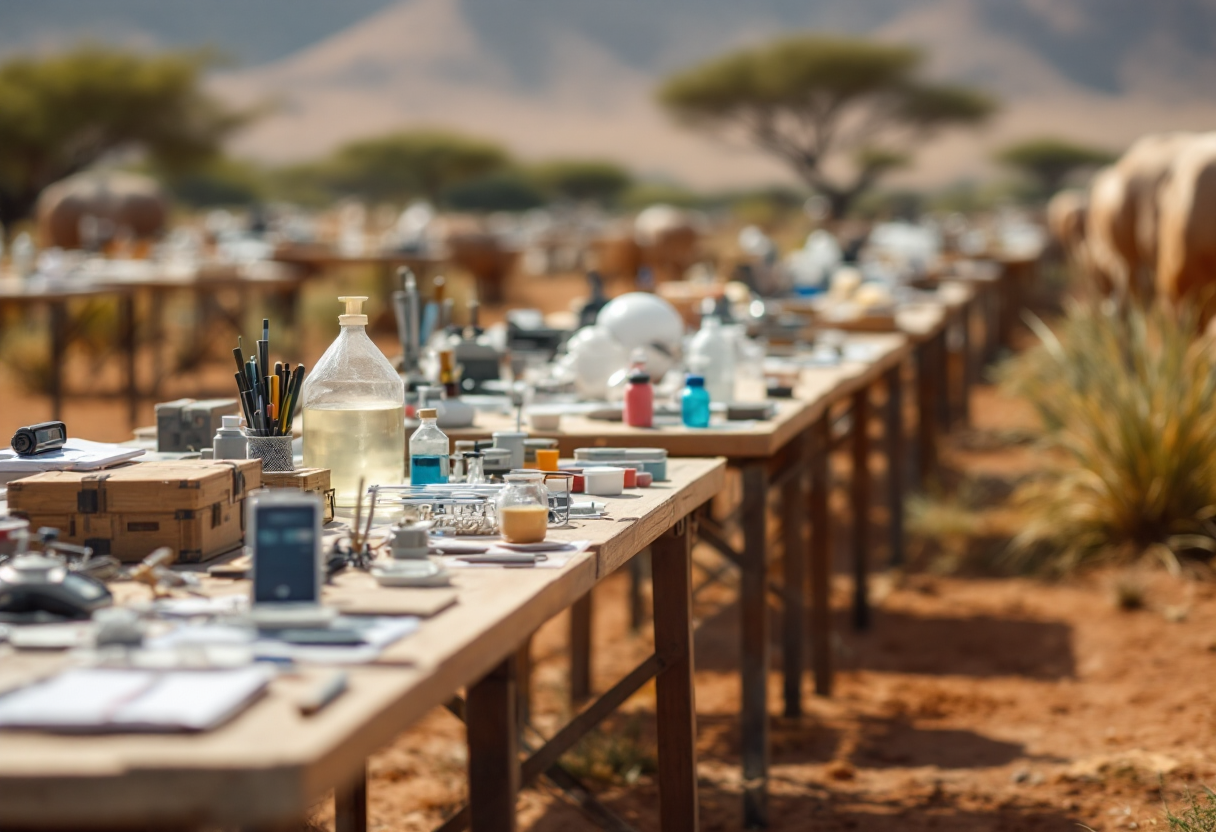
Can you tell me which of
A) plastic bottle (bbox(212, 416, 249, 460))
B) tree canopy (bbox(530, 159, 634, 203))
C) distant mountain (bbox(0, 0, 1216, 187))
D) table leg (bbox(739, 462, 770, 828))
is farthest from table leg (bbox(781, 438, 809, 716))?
distant mountain (bbox(0, 0, 1216, 187))

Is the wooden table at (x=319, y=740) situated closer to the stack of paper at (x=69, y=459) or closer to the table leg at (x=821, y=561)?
the stack of paper at (x=69, y=459)

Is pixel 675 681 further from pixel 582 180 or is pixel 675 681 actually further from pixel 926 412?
pixel 582 180

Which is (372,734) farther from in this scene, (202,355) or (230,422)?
(202,355)

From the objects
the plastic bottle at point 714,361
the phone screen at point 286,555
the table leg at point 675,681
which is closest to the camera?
the phone screen at point 286,555

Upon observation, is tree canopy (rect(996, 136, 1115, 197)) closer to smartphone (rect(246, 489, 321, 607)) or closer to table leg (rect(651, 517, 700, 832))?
table leg (rect(651, 517, 700, 832))

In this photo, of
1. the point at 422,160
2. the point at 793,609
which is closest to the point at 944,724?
the point at 793,609

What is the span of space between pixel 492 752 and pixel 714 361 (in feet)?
8.37

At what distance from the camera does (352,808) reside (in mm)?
3383

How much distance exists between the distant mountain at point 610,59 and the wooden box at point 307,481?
3427 inches

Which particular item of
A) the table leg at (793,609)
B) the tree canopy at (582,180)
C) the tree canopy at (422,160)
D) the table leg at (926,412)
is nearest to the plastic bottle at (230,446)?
the table leg at (793,609)

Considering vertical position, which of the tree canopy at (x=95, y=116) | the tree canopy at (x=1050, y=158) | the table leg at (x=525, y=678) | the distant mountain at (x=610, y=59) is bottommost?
the table leg at (x=525, y=678)

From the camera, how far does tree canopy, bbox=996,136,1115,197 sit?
6141 centimetres

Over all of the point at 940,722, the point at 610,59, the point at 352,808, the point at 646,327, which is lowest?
the point at 940,722

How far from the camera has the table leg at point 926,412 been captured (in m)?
9.27
